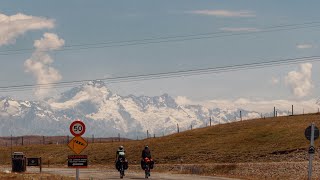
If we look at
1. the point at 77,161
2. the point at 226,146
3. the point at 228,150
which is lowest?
the point at 228,150

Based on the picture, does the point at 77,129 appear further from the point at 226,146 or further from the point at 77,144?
the point at 226,146

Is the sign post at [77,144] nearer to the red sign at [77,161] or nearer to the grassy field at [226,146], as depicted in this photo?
the red sign at [77,161]

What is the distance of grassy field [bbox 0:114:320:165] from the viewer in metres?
85.4

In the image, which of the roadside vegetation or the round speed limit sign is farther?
the roadside vegetation

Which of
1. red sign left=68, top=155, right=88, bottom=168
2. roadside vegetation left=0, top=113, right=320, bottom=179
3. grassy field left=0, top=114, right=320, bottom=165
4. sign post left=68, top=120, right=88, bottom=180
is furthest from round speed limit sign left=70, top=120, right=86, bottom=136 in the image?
grassy field left=0, top=114, right=320, bottom=165

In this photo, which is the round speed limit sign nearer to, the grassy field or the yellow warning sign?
the yellow warning sign

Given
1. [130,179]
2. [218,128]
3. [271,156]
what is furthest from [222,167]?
[218,128]

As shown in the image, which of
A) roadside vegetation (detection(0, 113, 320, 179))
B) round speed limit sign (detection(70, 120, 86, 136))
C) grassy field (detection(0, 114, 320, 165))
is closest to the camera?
round speed limit sign (detection(70, 120, 86, 136))

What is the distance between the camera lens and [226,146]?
94.6m

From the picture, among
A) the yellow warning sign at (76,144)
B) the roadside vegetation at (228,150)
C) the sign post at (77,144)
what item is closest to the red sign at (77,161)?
the sign post at (77,144)

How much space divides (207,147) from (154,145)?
12.1 metres

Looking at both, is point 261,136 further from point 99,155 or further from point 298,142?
point 99,155

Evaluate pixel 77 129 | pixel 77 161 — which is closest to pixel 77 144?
pixel 77 129

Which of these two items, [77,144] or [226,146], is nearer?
[77,144]
